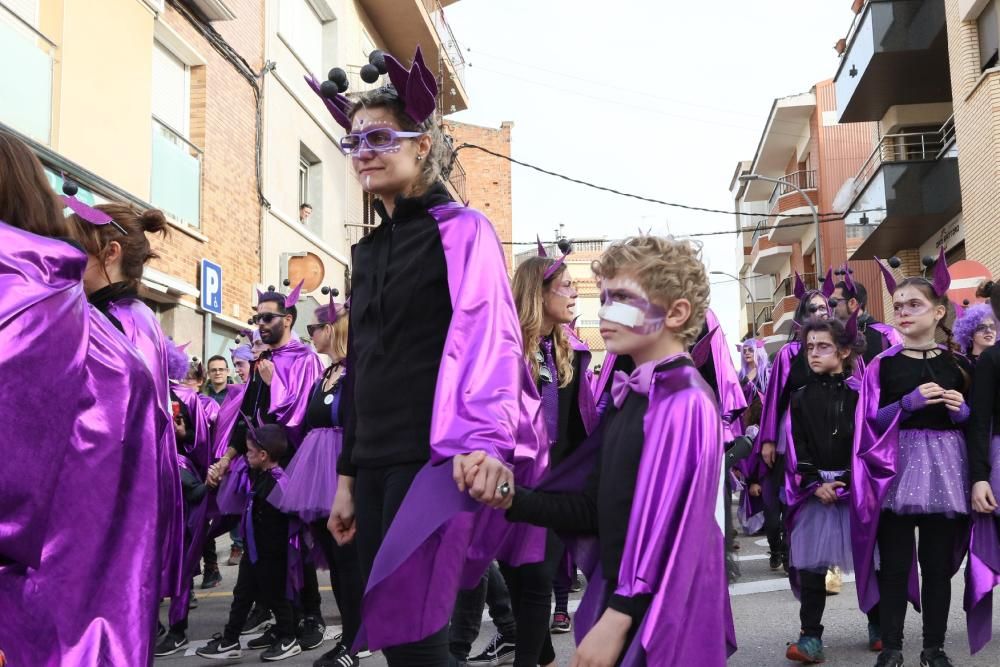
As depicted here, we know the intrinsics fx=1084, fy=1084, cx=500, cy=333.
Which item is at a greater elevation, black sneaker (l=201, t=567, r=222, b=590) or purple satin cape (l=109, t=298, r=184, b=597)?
purple satin cape (l=109, t=298, r=184, b=597)

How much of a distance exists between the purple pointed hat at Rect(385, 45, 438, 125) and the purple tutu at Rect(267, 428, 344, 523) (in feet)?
11.0

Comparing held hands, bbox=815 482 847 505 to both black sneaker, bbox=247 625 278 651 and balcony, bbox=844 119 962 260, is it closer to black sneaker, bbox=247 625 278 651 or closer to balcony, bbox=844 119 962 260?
black sneaker, bbox=247 625 278 651

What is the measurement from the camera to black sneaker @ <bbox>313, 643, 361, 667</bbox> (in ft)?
18.6

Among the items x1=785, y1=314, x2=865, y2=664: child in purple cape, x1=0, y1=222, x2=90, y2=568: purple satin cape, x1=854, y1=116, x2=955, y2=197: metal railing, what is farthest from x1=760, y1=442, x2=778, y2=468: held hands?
x1=854, y1=116, x2=955, y2=197: metal railing

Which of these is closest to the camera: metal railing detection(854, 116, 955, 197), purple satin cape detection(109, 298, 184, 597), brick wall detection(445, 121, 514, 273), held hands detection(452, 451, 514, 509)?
held hands detection(452, 451, 514, 509)

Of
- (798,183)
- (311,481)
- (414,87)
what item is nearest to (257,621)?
(311,481)

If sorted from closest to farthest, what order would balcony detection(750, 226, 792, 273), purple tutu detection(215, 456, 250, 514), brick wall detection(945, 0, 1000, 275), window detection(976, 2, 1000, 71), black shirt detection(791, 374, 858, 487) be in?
1. black shirt detection(791, 374, 858, 487)
2. purple tutu detection(215, 456, 250, 514)
3. brick wall detection(945, 0, 1000, 275)
4. window detection(976, 2, 1000, 71)
5. balcony detection(750, 226, 792, 273)

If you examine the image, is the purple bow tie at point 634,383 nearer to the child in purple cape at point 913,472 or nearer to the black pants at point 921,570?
the child in purple cape at point 913,472

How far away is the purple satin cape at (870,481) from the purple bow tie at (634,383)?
9.74 ft

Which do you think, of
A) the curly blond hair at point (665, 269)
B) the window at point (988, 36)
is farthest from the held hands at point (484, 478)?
the window at point (988, 36)

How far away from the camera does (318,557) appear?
→ 6672 mm

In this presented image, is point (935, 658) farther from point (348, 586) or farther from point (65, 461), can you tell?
point (65, 461)

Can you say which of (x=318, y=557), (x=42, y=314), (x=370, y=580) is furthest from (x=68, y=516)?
(x=318, y=557)

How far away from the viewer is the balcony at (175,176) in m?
13.5
